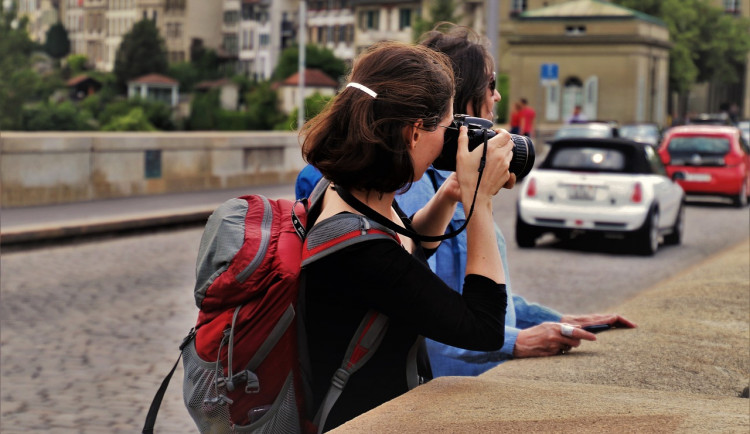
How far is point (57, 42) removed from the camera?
A: 186 m

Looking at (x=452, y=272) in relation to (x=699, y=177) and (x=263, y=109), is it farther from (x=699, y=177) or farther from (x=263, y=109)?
(x=263, y=109)

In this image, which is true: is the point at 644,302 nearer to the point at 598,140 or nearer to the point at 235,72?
the point at 598,140

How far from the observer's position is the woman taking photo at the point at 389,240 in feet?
8.65

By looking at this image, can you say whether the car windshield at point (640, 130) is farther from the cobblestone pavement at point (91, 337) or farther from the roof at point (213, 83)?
the roof at point (213, 83)

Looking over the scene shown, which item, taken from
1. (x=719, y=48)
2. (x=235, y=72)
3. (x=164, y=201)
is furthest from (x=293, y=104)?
(x=164, y=201)

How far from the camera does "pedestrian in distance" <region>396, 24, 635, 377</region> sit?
3.63 meters

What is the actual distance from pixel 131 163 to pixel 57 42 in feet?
570

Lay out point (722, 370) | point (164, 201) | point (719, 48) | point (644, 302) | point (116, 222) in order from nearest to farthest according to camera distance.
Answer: point (722, 370) → point (644, 302) → point (116, 222) → point (164, 201) → point (719, 48)

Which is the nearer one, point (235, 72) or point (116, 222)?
point (116, 222)

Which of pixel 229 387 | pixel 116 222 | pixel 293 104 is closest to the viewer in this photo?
pixel 229 387

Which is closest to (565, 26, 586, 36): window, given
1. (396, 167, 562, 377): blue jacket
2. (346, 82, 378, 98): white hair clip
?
(396, 167, 562, 377): blue jacket

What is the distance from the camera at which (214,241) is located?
2650 millimetres

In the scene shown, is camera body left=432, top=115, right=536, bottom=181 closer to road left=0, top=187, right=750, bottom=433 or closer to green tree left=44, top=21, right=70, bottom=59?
road left=0, top=187, right=750, bottom=433

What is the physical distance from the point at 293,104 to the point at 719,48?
5962 cm
